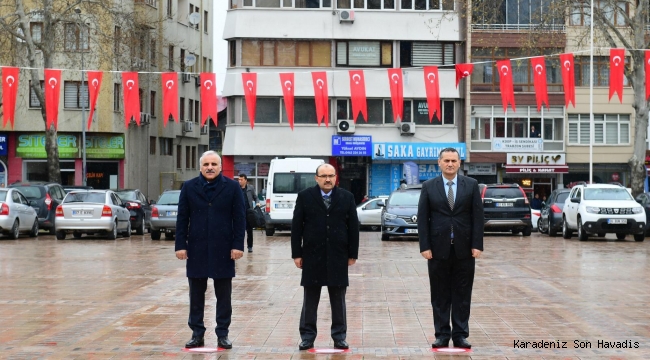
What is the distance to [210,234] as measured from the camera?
10.9 m

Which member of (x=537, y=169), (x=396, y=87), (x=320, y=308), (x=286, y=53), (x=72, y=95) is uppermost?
(x=286, y=53)

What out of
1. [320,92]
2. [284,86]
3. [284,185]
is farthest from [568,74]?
[284,185]

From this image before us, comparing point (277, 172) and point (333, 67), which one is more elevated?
point (333, 67)

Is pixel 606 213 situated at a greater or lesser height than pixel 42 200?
lesser

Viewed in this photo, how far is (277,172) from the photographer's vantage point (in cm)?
3809

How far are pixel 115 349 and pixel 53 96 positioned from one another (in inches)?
1137

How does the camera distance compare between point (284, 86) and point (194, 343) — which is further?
point (284, 86)

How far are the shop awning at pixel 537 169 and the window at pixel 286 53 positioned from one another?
1071 centimetres

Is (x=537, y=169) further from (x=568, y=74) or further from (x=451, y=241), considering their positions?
(x=451, y=241)

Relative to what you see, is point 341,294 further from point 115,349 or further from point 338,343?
point 115,349

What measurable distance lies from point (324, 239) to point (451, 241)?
3.80 feet

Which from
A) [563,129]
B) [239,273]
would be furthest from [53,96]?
[563,129]

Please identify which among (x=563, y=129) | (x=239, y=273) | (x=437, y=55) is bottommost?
(x=239, y=273)

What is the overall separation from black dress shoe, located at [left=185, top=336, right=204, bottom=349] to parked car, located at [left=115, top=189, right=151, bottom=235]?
28.7 meters
